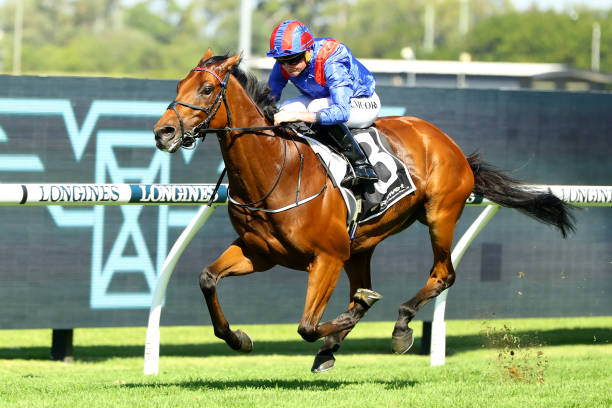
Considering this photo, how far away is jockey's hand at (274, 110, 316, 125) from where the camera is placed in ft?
16.6

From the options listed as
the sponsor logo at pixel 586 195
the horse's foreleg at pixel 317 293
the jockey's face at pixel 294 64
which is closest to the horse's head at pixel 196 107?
the jockey's face at pixel 294 64

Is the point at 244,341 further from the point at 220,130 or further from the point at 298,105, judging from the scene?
the point at 298,105

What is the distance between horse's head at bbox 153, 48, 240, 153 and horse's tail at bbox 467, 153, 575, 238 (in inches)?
90.8

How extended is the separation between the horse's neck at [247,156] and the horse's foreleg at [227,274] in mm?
363

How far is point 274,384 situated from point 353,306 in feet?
2.22

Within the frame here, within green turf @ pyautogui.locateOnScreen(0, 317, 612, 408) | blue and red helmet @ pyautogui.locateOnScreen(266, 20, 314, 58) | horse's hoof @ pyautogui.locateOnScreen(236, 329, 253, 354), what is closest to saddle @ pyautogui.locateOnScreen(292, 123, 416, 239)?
Result: blue and red helmet @ pyautogui.locateOnScreen(266, 20, 314, 58)

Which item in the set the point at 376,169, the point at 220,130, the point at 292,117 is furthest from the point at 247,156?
the point at 376,169

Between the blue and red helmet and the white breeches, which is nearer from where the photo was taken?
the blue and red helmet

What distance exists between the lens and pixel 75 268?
7.02 m

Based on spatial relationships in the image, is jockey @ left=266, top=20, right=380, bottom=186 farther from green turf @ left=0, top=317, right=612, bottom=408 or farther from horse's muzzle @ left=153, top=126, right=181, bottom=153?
green turf @ left=0, top=317, right=612, bottom=408

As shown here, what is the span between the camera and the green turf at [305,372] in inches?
196

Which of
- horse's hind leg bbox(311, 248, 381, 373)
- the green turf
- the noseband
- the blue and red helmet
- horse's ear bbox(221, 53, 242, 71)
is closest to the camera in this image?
the noseband

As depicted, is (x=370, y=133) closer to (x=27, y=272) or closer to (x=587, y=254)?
(x=27, y=272)

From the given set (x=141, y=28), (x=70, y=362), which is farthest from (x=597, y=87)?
(x=141, y=28)
